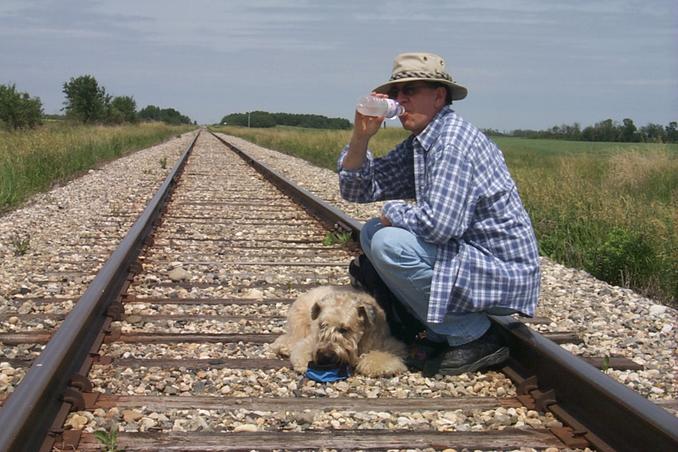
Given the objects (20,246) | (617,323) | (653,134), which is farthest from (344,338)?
(653,134)

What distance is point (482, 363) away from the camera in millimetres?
3631

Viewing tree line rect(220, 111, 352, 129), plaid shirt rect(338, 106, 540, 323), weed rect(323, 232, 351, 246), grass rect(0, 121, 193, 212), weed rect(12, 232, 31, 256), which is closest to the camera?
plaid shirt rect(338, 106, 540, 323)

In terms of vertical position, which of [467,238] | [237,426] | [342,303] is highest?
[467,238]

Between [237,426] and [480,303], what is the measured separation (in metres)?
1.27

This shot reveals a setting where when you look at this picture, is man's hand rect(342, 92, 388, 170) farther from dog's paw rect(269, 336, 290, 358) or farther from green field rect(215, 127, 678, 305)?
green field rect(215, 127, 678, 305)

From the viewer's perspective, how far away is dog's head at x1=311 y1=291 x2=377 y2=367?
347cm

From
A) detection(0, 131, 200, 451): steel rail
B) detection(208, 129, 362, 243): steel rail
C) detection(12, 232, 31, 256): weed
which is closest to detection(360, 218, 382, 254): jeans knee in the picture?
detection(0, 131, 200, 451): steel rail

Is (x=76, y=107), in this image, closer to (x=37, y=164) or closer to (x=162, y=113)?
(x=37, y=164)

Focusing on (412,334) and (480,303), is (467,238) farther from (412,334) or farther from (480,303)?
(412,334)

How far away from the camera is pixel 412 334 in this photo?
411 centimetres

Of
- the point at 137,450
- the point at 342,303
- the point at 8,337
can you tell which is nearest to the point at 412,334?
the point at 342,303

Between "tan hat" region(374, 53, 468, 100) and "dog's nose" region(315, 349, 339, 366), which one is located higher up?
"tan hat" region(374, 53, 468, 100)

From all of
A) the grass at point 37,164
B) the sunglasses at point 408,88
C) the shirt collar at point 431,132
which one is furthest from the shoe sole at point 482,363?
the grass at point 37,164

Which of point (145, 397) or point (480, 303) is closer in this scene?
point (145, 397)
